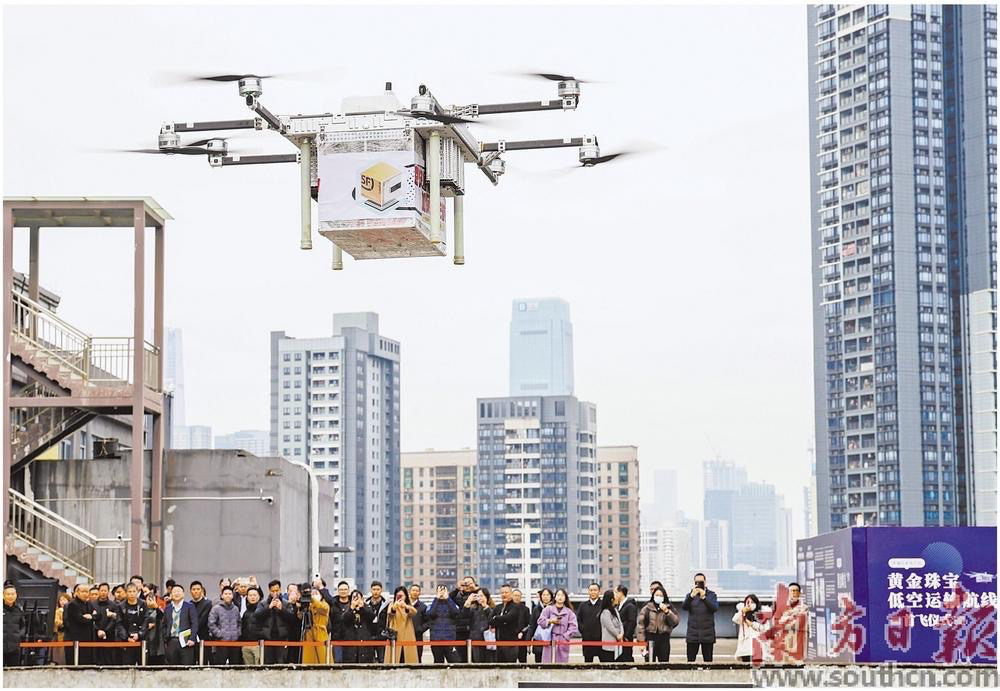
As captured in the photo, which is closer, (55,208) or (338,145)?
(338,145)

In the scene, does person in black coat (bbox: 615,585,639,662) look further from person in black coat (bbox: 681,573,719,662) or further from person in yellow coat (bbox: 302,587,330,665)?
person in yellow coat (bbox: 302,587,330,665)

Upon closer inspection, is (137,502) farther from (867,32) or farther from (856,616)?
(867,32)

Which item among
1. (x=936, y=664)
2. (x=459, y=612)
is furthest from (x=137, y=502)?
(x=936, y=664)

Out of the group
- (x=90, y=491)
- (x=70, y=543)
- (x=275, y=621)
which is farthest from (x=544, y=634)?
(x=90, y=491)

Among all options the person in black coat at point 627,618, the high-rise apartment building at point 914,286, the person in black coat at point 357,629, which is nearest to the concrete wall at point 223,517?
the person in black coat at point 357,629

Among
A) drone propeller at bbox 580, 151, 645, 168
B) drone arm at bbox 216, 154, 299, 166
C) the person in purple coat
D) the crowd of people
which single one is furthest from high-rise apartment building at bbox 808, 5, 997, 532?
the person in purple coat
